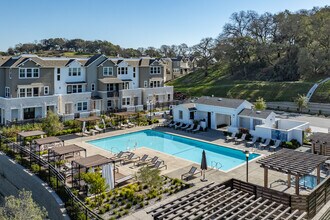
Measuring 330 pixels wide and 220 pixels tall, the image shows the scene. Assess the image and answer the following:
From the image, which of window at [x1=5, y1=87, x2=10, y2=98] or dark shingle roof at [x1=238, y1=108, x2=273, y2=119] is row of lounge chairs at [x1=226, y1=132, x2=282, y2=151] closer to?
dark shingle roof at [x1=238, y1=108, x2=273, y2=119]

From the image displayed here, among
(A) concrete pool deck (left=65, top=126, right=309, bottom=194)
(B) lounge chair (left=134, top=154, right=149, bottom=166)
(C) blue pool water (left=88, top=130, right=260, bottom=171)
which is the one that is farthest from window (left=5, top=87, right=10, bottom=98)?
(B) lounge chair (left=134, top=154, right=149, bottom=166)

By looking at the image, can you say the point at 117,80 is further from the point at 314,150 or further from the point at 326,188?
the point at 326,188

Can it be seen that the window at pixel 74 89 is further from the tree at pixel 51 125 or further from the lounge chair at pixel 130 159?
the lounge chair at pixel 130 159

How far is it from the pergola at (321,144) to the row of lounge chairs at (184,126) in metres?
12.3

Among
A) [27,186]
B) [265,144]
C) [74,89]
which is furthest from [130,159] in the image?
[74,89]

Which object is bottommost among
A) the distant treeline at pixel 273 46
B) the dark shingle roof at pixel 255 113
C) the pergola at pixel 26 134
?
the pergola at pixel 26 134

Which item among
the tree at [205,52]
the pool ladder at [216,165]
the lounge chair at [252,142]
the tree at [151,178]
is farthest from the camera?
the tree at [205,52]

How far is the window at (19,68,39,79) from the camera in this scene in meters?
33.1

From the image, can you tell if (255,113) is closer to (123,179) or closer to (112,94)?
(123,179)

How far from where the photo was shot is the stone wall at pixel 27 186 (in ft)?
50.0

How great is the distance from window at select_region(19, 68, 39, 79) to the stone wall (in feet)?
45.0

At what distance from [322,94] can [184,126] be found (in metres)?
26.1

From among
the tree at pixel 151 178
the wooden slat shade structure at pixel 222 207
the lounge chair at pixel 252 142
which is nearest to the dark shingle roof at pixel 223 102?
the lounge chair at pixel 252 142

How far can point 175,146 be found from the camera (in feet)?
88.5
